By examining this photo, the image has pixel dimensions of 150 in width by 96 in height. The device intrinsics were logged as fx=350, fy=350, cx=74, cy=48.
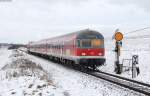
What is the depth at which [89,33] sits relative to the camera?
25.8 m

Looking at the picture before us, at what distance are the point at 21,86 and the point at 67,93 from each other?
8.37 ft

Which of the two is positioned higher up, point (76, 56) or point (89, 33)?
point (89, 33)

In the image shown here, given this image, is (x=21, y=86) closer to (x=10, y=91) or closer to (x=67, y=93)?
(x=10, y=91)

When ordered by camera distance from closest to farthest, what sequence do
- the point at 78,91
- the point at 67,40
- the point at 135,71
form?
the point at 78,91 → the point at 135,71 → the point at 67,40

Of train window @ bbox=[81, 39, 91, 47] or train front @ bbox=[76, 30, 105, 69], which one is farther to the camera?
train window @ bbox=[81, 39, 91, 47]

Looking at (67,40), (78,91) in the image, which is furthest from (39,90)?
(67,40)

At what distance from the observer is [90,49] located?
25.4m

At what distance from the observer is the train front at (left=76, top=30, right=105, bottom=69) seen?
81.9 ft

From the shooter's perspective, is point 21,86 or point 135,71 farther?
point 135,71


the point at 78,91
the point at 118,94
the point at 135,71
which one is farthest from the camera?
the point at 135,71

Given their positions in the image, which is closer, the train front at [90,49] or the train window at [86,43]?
the train front at [90,49]

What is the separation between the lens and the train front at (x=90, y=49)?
24969 mm

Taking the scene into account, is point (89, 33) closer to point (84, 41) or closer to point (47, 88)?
point (84, 41)

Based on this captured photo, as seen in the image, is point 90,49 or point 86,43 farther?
point 86,43
